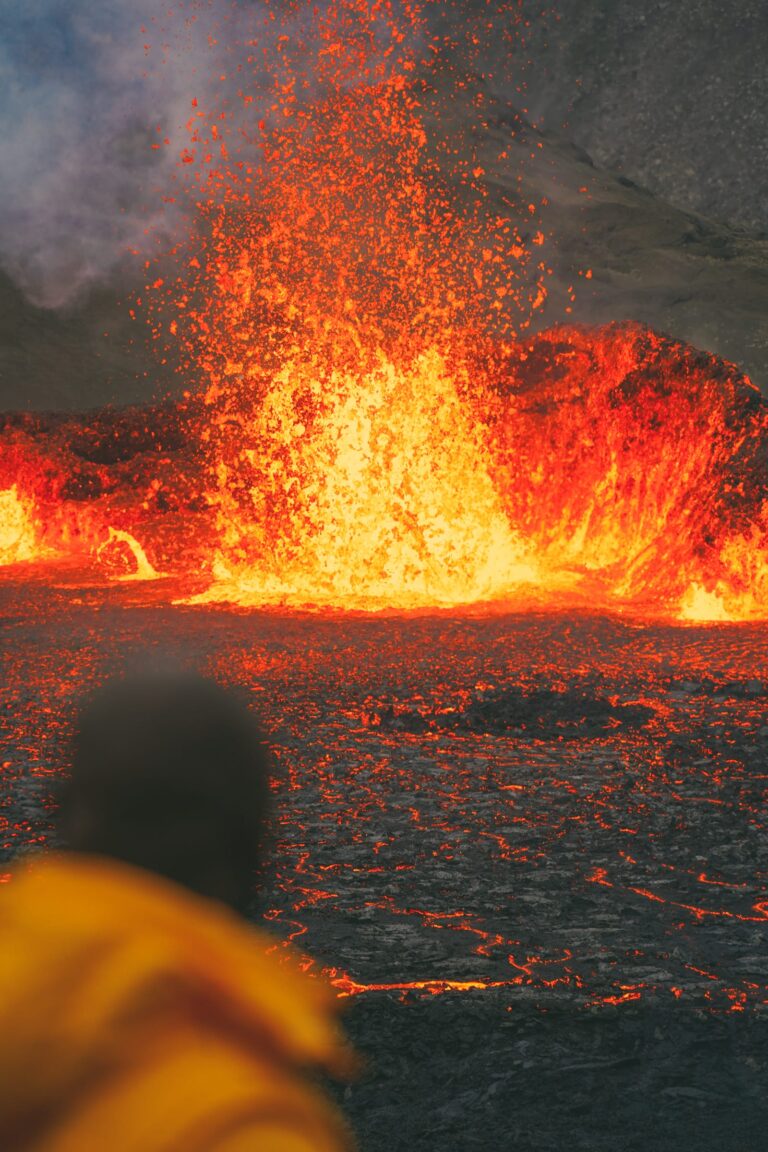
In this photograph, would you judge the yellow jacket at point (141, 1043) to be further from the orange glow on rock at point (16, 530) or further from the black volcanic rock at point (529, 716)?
the orange glow on rock at point (16, 530)

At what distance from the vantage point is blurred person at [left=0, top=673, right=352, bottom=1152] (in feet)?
4.52

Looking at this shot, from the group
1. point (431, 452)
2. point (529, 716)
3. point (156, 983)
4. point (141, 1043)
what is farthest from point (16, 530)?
point (141, 1043)

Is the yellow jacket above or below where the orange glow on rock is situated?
below

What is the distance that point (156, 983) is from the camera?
155 cm

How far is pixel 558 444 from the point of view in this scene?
9.51 meters

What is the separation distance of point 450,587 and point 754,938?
4.60m

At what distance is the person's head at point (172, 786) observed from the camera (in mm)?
2439

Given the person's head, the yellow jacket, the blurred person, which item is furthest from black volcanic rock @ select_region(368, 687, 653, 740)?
the yellow jacket

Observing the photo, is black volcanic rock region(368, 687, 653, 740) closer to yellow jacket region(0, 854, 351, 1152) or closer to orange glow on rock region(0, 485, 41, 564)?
yellow jacket region(0, 854, 351, 1152)

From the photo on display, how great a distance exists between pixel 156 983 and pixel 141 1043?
12 cm

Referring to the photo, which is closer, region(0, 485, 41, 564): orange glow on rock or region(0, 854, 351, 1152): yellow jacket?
region(0, 854, 351, 1152): yellow jacket

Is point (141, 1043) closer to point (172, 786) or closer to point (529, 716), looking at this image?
point (172, 786)

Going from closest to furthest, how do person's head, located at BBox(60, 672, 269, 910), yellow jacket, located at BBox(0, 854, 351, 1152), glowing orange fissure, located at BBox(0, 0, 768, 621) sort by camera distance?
1. yellow jacket, located at BBox(0, 854, 351, 1152)
2. person's head, located at BBox(60, 672, 269, 910)
3. glowing orange fissure, located at BBox(0, 0, 768, 621)

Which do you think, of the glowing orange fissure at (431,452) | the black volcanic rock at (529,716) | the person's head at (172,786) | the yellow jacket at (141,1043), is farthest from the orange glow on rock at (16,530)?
the yellow jacket at (141,1043)
